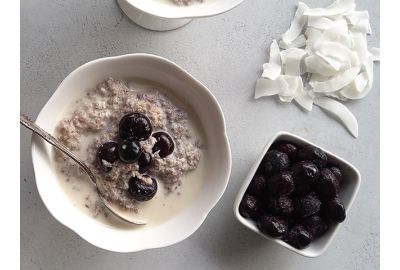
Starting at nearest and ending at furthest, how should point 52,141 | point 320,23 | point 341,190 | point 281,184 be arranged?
point 52,141 → point 281,184 → point 341,190 → point 320,23

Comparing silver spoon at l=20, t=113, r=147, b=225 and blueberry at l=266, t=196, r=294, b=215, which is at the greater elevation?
silver spoon at l=20, t=113, r=147, b=225

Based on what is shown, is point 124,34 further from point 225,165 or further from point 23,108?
point 225,165

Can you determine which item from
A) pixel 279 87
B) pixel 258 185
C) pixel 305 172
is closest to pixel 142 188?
pixel 258 185

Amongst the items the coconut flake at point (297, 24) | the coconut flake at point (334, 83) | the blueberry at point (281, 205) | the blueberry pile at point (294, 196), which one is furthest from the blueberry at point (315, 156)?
the coconut flake at point (297, 24)

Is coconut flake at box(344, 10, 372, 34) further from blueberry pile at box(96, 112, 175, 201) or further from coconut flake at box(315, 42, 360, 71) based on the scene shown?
blueberry pile at box(96, 112, 175, 201)

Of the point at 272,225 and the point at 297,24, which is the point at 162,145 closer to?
the point at 272,225

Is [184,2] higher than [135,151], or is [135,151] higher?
[184,2]

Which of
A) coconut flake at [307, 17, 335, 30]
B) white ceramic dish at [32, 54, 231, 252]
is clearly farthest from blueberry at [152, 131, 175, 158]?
coconut flake at [307, 17, 335, 30]
